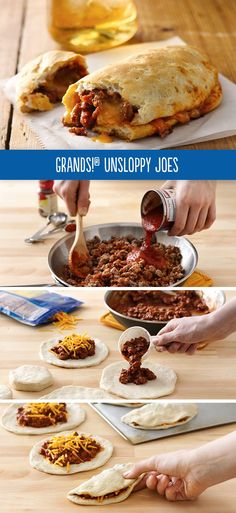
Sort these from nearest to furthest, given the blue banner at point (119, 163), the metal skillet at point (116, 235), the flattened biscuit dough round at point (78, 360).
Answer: the blue banner at point (119, 163)
the metal skillet at point (116, 235)
the flattened biscuit dough round at point (78, 360)

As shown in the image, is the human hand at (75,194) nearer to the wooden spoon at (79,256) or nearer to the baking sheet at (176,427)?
the wooden spoon at (79,256)

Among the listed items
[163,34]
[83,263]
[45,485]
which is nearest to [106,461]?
[45,485]

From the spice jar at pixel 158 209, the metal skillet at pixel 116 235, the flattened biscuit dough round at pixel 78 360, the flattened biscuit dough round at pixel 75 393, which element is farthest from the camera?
the flattened biscuit dough round at pixel 75 393

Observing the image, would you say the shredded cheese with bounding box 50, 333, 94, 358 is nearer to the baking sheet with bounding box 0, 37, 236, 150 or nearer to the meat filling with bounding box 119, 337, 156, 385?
the meat filling with bounding box 119, 337, 156, 385

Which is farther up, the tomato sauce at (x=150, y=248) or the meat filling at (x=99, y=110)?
the meat filling at (x=99, y=110)

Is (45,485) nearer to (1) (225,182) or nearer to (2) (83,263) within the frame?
(2) (83,263)

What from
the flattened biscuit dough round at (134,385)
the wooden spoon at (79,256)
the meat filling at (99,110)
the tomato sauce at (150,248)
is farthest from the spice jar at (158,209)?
the flattened biscuit dough round at (134,385)

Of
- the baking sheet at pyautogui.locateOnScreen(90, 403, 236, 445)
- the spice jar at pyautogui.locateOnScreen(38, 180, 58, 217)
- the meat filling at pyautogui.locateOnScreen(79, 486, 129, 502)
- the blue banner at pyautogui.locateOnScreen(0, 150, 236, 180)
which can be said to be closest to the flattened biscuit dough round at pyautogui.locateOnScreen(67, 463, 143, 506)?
the meat filling at pyautogui.locateOnScreen(79, 486, 129, 502)
